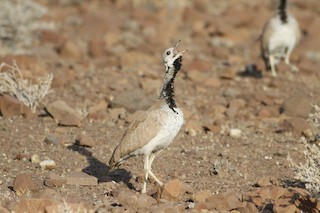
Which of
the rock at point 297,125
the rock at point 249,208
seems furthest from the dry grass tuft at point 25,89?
the rock at point 249,208

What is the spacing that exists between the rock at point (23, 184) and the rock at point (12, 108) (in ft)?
8.71

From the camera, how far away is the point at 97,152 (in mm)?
8680

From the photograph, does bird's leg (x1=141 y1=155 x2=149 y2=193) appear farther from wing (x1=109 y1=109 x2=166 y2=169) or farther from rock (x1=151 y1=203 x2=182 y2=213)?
rock (x1=151 y1=203 x2=182 y2=213)

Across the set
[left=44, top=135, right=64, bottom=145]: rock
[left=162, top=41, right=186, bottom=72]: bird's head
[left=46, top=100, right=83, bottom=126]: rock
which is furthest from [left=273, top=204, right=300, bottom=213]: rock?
[left=46, top=100, right=83, bottom=126]: rock

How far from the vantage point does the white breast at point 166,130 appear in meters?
6.83

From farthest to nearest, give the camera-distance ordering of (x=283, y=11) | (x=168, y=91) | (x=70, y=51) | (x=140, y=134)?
(x=70, y=51), (x=283, y=11), (x=168, y=91), (x=140, y=134)

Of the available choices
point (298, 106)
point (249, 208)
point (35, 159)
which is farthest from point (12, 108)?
point (249, 208)

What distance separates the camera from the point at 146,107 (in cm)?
1019

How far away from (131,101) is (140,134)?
3.21 m

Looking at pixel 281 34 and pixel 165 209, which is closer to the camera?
pixel 165 209

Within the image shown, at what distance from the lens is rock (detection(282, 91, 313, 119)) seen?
10.2 meters

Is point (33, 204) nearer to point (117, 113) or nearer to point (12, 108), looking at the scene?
point (12, 108)

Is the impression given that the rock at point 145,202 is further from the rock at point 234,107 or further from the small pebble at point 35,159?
the rock at point 234,107

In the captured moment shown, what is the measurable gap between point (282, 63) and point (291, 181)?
5695mm
